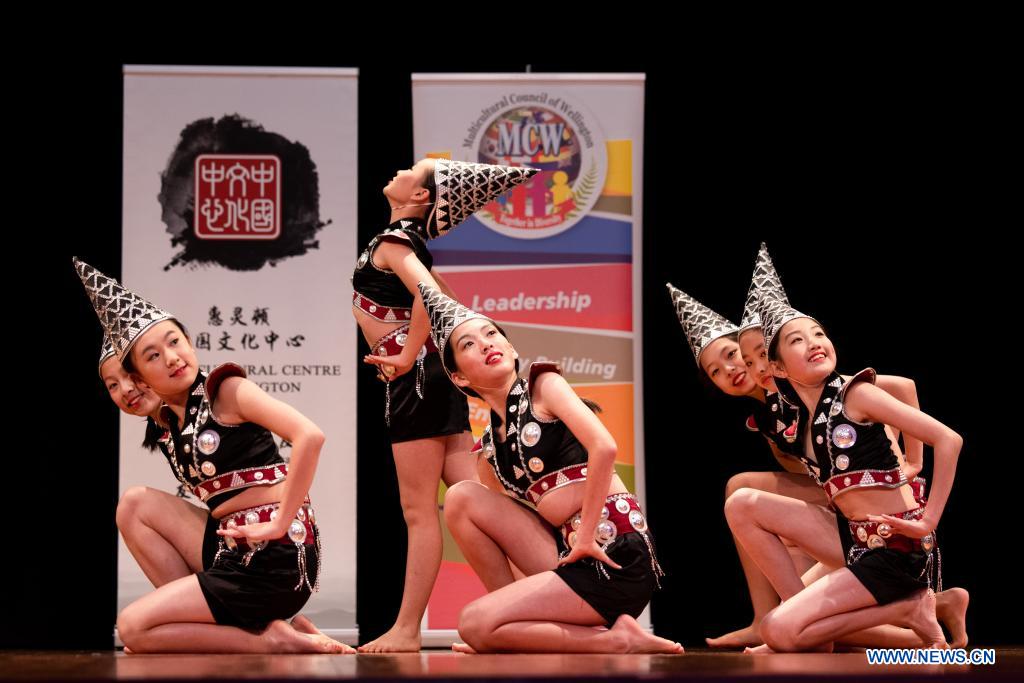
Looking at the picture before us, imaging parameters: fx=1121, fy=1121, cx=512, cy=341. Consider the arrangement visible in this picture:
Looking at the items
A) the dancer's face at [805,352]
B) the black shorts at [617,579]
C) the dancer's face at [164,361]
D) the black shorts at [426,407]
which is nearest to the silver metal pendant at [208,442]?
the dancer's face at [164,361]

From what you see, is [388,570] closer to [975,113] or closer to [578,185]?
[578,185]

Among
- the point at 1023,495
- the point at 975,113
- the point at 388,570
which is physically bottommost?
the point at 388,570

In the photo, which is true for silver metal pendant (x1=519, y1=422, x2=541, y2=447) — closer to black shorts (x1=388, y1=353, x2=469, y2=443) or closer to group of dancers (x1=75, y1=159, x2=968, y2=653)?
group of dancers (x1=75, y1=159, x2=968, y2=653)

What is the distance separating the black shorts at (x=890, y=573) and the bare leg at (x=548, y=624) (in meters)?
0.63

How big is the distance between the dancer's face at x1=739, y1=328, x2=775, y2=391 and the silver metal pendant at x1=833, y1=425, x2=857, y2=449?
66cm

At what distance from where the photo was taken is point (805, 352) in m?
3.22

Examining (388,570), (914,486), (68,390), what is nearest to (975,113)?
(914,486)

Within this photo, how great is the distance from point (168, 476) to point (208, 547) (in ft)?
4.48

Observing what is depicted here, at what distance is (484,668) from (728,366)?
6.50ft

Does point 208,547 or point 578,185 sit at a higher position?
point 578,185

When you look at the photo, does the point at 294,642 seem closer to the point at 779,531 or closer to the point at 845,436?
the point at 779,531

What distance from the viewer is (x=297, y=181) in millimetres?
4559

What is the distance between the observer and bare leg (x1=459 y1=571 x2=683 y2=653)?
282cm

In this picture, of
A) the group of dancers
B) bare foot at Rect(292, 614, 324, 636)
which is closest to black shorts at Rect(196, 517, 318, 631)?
the group of dancers
